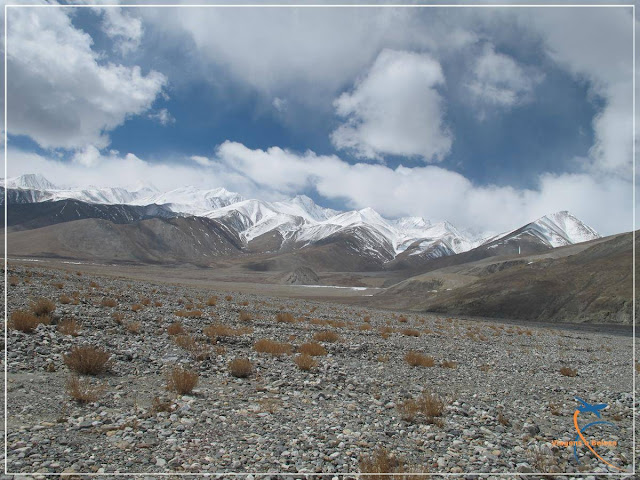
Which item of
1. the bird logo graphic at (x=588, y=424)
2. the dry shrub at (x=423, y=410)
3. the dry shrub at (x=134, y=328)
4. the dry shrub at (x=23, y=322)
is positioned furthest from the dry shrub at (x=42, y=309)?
the bird logo graphic at (x=588, y=424)

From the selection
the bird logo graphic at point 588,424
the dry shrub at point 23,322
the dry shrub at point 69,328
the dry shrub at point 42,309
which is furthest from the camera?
the dry shrub at point 42,309

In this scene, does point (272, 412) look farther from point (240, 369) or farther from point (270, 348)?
point (270, 348)

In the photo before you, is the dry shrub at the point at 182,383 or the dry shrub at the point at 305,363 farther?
the dry shrub at the point at 305,363

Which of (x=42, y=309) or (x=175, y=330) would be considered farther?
(x=175, y=330)

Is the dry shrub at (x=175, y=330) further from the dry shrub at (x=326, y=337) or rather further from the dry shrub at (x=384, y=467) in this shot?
the dry shrub at (x=384, y=467)

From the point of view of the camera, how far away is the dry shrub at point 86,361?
1030 centimetres

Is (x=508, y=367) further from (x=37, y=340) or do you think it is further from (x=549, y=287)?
(x=549, y=287)

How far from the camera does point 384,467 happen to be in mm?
6633

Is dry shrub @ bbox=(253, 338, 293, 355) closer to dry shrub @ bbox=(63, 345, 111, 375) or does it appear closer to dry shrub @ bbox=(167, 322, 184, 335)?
dry shrub @ bbox=(167, 322, 184, 335)

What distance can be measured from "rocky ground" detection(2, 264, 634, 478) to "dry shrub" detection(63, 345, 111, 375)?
0.29m

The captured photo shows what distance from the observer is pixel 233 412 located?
8984 millimetres

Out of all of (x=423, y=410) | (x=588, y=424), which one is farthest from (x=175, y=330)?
(x=588, y=424)

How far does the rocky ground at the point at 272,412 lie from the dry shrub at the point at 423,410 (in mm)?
133

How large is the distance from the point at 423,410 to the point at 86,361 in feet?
31.0
